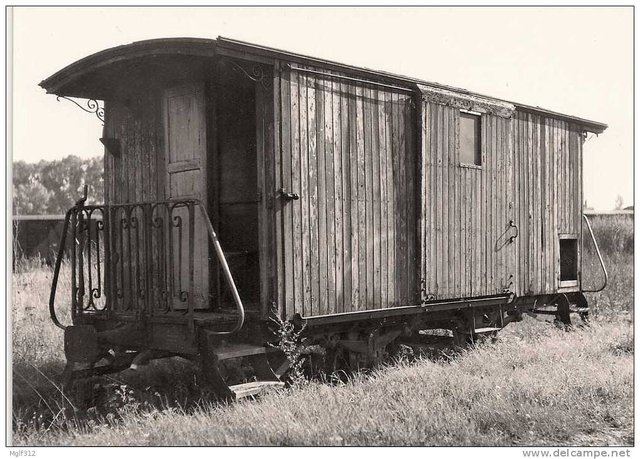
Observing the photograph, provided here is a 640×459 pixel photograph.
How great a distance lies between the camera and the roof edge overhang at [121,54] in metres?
6.65

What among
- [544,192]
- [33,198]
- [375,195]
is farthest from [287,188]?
[33,198]

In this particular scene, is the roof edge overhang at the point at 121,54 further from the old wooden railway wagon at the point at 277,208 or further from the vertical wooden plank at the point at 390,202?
the vertical wooden plank at the point at 390,202

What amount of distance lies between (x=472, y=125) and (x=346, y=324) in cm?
331

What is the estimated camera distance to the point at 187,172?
7.79 meters

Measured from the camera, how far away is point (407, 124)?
8492 millimetres

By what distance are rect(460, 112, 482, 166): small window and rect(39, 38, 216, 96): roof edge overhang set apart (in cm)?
391

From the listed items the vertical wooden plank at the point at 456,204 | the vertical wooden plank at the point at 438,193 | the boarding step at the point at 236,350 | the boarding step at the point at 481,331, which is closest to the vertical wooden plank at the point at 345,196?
the boarding step at the point at 236,350

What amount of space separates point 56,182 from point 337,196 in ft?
142

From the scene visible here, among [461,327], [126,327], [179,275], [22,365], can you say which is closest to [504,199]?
[461,327]

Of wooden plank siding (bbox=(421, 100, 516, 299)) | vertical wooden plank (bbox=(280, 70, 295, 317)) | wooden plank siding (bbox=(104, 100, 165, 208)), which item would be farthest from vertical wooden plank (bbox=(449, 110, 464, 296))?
wooden plank siding (bbox=(104, 100, 165, 208))

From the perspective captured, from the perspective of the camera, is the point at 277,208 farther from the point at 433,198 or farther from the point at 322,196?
the point at 433,198

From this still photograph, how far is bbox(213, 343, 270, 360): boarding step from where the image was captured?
21.9 ft

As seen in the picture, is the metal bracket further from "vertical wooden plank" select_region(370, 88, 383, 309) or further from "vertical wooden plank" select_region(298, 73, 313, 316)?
"vertical wooden plank" select_region(370, 88, 383, 309)

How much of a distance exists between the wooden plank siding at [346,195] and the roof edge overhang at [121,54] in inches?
34.9
